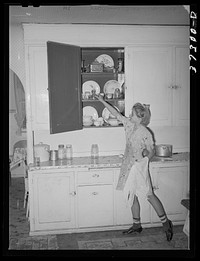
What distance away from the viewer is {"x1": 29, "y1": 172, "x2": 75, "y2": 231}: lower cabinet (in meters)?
3.99

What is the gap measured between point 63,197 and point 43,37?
1845 mm

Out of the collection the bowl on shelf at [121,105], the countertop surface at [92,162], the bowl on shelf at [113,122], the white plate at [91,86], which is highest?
the white plate at [91,86]

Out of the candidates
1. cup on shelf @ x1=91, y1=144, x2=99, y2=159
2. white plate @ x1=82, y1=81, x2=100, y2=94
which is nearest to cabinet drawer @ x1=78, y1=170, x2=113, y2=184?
cup on shelf @ x1=91, y1=144, x2=99, y2=159

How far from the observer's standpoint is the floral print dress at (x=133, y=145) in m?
3.91

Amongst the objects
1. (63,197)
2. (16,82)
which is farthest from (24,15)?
(16,82)

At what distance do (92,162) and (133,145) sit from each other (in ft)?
1.85

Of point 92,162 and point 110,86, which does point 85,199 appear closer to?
point 92,162

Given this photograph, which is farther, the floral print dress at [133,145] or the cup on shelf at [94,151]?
the cup on shelf at [94,151]

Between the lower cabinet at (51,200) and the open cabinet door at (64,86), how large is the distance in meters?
0.54

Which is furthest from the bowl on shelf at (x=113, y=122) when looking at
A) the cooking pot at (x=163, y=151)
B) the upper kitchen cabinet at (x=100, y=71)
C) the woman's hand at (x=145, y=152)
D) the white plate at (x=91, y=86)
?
the woman's hand at (x=145, y=152)

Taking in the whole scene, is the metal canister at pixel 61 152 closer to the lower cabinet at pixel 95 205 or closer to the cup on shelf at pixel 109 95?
the lower cabinet at pixel 95 205

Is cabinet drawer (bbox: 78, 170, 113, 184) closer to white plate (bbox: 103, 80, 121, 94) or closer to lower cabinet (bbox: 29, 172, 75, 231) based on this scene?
lower cabinet (bbox: 29, 172, 75, 231)

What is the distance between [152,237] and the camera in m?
4.00
